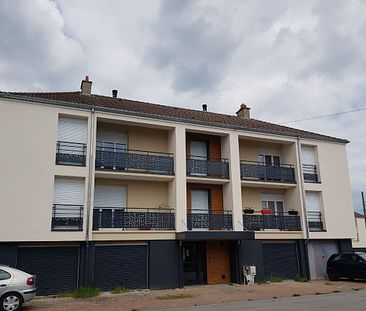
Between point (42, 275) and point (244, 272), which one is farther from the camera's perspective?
point (244, 272)

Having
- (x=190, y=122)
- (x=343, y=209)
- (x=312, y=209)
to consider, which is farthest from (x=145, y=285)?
(x=343, y=209)

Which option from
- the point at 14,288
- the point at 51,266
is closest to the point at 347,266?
the point at 51,266

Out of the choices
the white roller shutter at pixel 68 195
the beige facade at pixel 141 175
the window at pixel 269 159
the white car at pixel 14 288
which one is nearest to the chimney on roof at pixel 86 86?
the beige facade at pixel 141 175

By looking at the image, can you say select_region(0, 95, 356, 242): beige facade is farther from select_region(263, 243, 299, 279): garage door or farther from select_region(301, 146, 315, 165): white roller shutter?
select_region(263, 243, 299, 279): garage door

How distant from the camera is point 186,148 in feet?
66.8

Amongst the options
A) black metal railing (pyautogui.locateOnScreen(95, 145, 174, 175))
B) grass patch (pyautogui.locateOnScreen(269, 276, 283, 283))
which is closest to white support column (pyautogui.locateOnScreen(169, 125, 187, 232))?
black metal railing (pyautogui.locateOnScreen(95, 145, 174, 175))

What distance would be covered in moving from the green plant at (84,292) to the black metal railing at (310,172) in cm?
1302

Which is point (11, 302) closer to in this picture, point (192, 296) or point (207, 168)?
point (192, 296)

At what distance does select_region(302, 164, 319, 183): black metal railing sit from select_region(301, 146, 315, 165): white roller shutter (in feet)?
0.82

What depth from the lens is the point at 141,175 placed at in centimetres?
1784

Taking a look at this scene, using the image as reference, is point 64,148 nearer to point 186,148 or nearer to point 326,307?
point 186,148

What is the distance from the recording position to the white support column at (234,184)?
19.2 meters

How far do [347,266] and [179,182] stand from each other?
30.8ft

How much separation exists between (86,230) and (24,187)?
9.82ft
